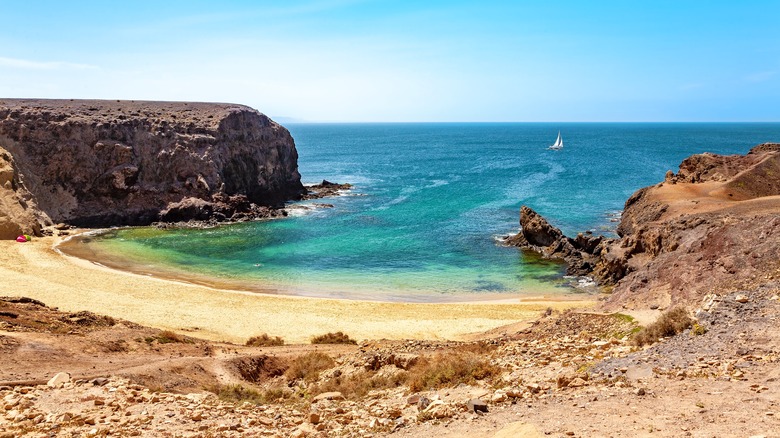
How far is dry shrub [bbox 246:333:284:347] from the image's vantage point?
2369cm

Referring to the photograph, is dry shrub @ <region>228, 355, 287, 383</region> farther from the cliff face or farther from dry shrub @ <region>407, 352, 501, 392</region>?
the cliff face

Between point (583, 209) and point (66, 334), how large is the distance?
2270 inches

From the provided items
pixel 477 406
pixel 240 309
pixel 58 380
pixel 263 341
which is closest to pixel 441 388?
pixel 477 406

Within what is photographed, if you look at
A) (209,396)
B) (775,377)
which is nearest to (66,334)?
(209,396)

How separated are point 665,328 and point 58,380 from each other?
16.7m

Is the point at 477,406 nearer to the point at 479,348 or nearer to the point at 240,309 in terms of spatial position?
the point at 479,348

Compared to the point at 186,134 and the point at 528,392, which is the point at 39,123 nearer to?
the point at 186,134

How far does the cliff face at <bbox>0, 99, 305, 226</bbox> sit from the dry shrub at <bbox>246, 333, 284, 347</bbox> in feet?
136

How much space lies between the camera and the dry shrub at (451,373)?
14031mm

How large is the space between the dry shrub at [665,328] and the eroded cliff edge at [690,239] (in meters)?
3.17

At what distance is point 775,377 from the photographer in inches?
439

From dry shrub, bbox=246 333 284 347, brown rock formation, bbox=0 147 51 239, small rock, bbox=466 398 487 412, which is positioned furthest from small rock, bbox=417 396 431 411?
brown rock formation, bbox=0 147 51 239

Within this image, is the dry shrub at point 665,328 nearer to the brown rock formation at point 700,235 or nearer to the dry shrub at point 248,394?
the brown rock formation at point 700,235

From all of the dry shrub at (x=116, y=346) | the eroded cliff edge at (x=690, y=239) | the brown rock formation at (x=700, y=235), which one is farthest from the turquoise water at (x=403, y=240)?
the dry shrub at (x=116, y=346)
